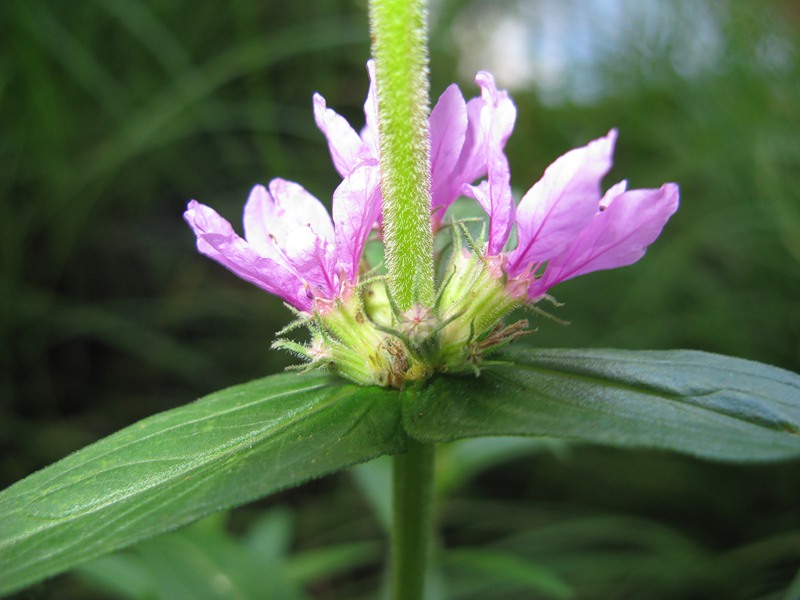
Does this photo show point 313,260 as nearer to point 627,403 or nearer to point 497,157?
point 497,157

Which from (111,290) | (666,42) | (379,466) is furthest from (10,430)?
(666,42)

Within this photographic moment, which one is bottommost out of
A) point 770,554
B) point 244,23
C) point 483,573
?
point 770,554

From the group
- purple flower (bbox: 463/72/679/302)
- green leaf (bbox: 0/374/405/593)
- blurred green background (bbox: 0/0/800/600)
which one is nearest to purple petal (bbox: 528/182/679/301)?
purple flower (bbox: 463/72/679/302)

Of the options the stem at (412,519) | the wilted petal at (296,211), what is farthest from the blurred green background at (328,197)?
the wilted petal at (296,211)

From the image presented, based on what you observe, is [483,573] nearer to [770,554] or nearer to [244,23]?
[770,554]

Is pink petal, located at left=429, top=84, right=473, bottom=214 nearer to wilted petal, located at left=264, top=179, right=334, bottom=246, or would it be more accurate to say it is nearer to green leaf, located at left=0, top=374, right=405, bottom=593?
wilted petal, located at left=264, top=179, right=334, bottom=246

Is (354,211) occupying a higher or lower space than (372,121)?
lower

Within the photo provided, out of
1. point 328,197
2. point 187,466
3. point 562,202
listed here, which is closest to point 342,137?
point 562,202
